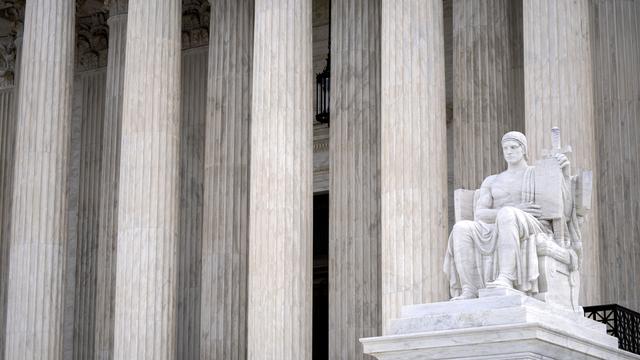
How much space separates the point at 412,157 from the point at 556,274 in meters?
9.50

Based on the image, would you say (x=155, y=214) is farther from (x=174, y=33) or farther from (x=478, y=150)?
(x=478, y=150)

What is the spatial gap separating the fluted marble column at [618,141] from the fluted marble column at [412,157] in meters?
4.95

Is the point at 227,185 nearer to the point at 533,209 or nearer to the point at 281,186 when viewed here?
the point at 281,186

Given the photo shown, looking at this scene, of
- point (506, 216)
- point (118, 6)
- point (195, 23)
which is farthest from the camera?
point (195, 23)

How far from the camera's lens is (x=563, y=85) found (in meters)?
29.3

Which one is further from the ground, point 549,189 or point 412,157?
point 412,157

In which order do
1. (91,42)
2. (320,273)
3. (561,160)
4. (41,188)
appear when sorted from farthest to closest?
(91,42) → (320,273) → (41,188) → (561,160)

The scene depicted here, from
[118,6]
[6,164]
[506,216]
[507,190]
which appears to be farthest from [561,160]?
[6,164]

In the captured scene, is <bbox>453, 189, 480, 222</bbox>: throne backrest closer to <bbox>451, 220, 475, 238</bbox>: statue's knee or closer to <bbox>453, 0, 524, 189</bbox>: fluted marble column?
<bbox>451, 220, 475, 238</bbox>: statue's knee

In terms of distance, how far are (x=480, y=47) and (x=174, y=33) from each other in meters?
8.52

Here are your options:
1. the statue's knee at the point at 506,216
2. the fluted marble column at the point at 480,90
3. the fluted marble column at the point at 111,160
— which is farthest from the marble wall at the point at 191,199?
the statue's knee at the point at 506,216

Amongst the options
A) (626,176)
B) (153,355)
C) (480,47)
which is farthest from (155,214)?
(626,176)

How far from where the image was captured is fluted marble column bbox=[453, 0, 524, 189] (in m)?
34.7

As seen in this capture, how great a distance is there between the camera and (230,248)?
3894 centimetres
